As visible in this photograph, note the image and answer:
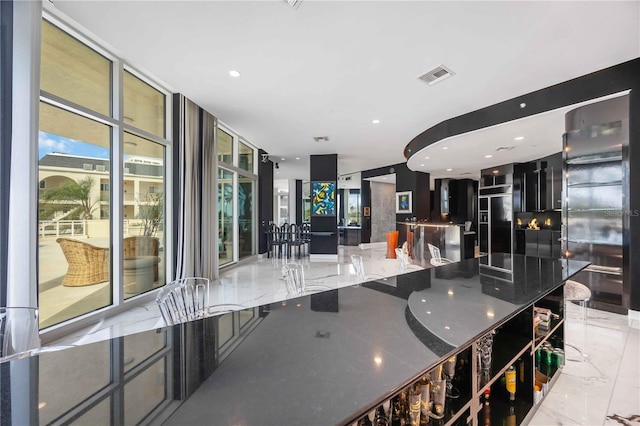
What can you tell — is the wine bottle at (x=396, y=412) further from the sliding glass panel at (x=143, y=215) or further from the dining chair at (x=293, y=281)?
the sliding glass panel at (x=143, y=215)

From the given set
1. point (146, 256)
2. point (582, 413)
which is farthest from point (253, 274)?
point (582, 413)

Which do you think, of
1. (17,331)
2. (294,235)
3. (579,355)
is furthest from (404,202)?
(17,331)

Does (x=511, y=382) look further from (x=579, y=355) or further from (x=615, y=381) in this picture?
(x=579, y=355)

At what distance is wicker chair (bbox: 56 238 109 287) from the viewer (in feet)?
10.2

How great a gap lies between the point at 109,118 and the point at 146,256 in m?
1.99

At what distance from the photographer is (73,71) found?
3.09 metres

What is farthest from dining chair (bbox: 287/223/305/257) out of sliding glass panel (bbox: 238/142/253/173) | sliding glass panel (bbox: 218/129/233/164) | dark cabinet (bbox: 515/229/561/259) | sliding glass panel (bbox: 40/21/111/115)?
dark cabinet (bbox: 515/229/561/259)

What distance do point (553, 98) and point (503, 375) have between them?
13.1ft

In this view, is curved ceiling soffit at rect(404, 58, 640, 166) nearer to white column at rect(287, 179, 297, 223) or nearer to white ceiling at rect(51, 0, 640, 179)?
white ceiling at rect(51, 0, 640, 179)

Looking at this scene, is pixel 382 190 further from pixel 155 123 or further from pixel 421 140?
pixel 155 123

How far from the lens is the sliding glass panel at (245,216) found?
7.34 m

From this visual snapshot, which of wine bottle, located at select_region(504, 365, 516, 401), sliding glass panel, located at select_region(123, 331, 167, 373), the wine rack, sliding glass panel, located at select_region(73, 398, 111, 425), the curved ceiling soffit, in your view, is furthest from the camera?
the curved ceiling soffit

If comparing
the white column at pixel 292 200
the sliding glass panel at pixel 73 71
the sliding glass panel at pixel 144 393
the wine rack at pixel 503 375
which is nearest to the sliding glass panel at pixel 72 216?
the sliding glass panel at pixel 73 71

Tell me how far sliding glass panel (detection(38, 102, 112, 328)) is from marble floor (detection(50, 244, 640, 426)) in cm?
43
